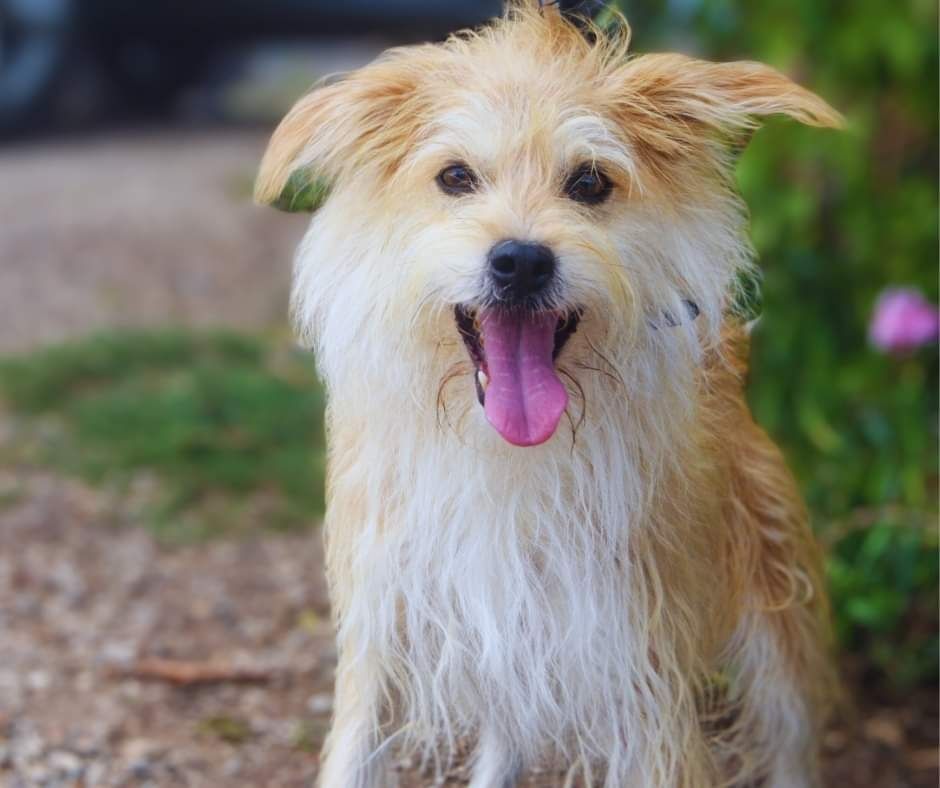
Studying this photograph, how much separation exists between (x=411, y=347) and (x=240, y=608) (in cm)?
232

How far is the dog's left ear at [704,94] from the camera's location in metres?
2.54

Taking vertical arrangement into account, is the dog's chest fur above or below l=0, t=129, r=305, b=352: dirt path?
above

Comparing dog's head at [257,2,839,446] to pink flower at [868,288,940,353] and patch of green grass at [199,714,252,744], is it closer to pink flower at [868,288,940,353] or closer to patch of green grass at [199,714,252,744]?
patch of green grass at [199,714,252,744]

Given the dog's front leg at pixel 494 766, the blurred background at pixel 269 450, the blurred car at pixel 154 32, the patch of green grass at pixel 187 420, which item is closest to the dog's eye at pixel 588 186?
Result: the dog's front leg at pixel 494 766

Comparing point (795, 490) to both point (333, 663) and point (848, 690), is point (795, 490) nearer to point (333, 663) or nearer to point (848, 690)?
point (848, 690)

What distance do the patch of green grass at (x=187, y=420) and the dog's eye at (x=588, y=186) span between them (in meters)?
2.84

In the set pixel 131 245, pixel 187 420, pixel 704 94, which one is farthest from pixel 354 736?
pixel 131 245

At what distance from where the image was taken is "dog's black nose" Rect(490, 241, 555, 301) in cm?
232

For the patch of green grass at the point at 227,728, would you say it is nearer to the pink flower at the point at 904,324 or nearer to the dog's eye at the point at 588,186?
the dog's eye at the point at 588,186

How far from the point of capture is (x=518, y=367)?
2430 mm

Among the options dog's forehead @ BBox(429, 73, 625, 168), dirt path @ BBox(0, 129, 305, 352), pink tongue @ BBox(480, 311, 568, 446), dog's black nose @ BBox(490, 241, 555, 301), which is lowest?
dirt path @ BBox(0, 129, 305, 352)

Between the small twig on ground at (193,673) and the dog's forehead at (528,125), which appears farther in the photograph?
the small twig on ground at (193,673)

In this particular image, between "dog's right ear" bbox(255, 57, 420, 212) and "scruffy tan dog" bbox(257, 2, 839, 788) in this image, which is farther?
"dog's right ear" bbox(255, 57, 420, 212)

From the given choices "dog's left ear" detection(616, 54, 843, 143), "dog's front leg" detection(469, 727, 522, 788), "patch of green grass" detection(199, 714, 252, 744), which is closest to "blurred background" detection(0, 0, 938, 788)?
"patch of green grass" detection(199, 714, 252, 744)
